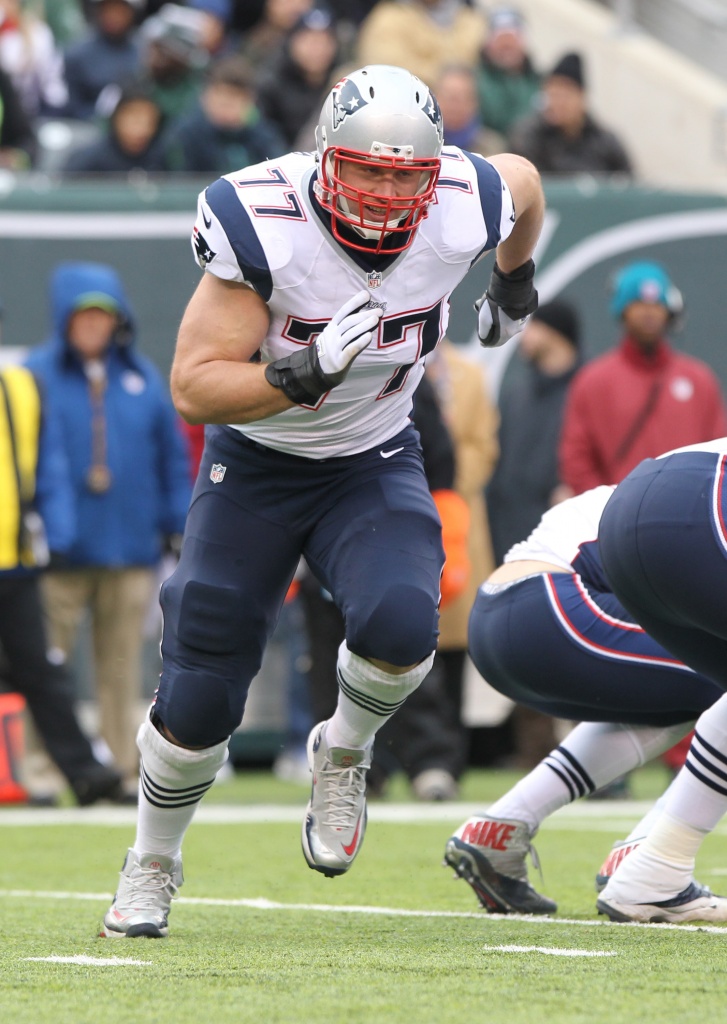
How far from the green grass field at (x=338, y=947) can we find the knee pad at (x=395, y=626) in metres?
0.61

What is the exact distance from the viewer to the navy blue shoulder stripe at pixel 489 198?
13.8 ft

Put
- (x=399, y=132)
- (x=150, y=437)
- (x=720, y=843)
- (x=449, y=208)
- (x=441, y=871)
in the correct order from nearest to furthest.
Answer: (x=399, y=132), (x=449, y=208), (x=441, y=871), (x=720, y=843), (x=150, y=437)

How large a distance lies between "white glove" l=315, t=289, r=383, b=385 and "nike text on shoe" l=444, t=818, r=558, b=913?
4.27ft

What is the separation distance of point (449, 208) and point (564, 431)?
172 inches

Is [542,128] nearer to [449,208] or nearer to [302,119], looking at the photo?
[302,119]

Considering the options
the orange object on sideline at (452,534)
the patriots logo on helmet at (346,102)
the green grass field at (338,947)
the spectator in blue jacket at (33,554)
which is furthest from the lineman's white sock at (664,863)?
the spectator in blue jacket at (33,554)

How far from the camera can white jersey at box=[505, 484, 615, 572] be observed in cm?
448

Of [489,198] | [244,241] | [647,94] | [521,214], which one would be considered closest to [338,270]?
[244,241]

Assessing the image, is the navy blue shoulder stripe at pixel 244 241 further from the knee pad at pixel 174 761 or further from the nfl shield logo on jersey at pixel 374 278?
the knee pad at pixel 174 761

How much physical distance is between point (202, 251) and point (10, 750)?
14.3 feet

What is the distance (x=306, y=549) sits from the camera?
423 cm

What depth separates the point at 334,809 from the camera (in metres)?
4.26

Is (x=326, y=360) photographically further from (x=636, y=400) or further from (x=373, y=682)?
(x=636, y=400)

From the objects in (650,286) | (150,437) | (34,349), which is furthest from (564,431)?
(34,349)
